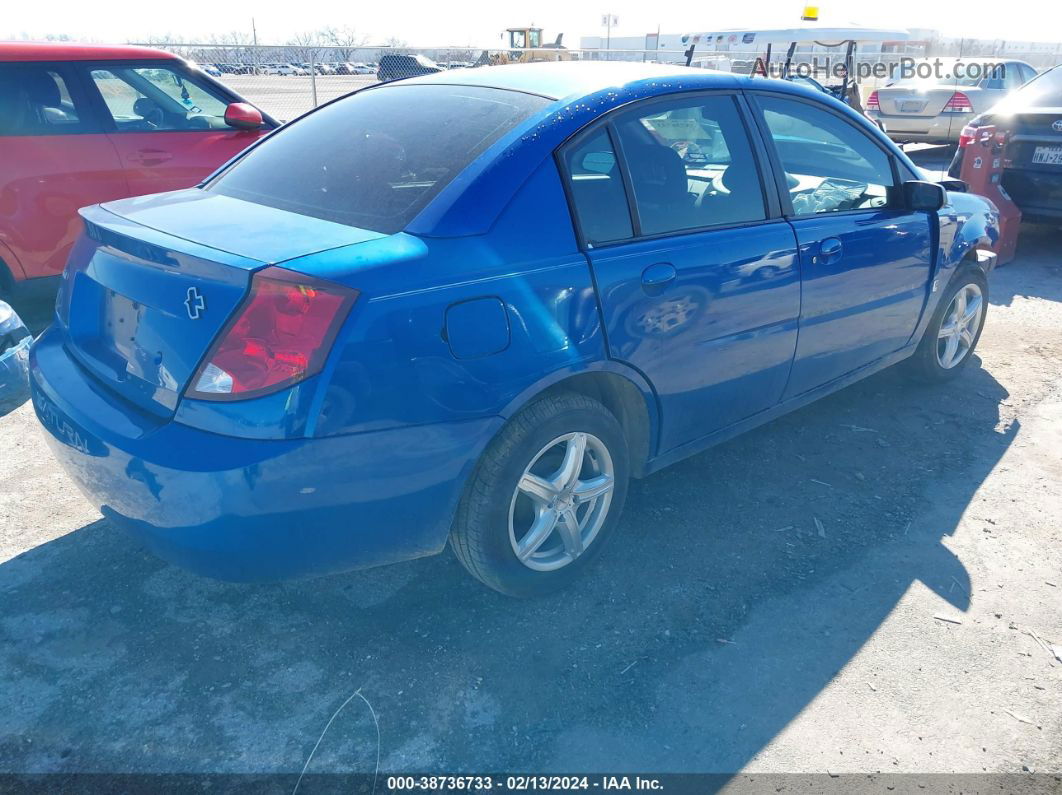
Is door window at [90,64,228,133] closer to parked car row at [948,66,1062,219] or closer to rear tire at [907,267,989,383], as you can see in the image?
rear tire at [907,267,989,383]

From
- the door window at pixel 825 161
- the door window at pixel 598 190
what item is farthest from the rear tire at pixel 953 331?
the door window at pixel 598 190

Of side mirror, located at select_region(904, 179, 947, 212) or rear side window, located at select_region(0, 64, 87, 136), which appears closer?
side mirror, located at select_region(904, 179, 947, 212)

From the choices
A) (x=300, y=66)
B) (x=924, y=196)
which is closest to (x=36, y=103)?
(x=924, y=196)

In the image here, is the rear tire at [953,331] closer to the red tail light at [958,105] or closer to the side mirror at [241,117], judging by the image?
the side mirror at [241,117]

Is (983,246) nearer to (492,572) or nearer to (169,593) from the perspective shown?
(492,572)

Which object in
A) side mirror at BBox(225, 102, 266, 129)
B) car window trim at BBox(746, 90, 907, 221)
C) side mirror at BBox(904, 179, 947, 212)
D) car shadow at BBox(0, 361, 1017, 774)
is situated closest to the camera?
car shadow at BBox(0, 361, 1017, 774)

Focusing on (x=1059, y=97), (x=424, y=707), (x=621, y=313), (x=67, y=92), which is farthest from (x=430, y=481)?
(x=1059, y=97)

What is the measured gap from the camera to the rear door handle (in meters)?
5.47

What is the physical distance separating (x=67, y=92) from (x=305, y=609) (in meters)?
4.37

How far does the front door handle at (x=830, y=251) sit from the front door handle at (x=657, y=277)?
3.09 feet

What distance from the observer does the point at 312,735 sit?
89.3 inches

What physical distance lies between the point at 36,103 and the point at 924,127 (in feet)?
42.5

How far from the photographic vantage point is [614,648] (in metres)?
2.63

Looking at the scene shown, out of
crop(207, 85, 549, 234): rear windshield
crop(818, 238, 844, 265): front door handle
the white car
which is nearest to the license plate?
crop(818, 238, 844, 265): front door handle
